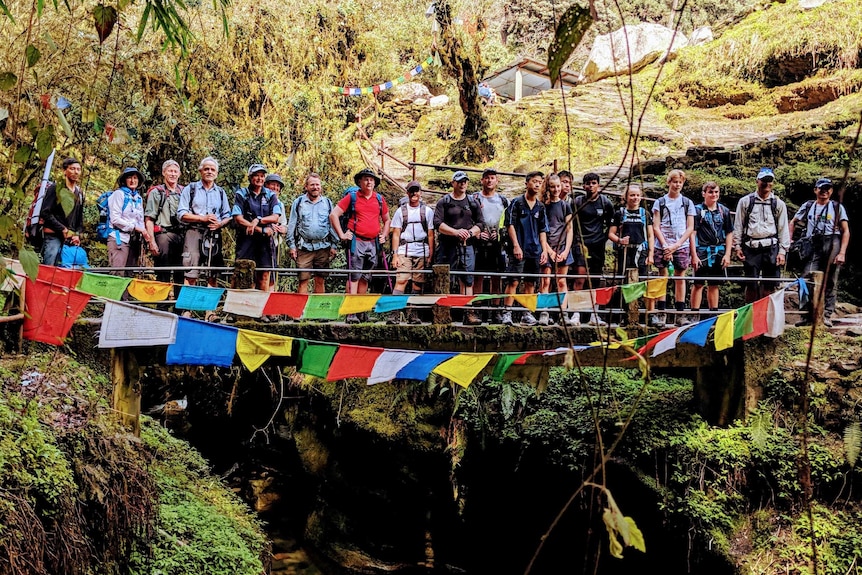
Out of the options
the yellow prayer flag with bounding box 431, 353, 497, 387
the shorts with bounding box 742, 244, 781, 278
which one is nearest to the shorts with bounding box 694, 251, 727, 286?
the shorts with bounding box 742, 244, 781, 278

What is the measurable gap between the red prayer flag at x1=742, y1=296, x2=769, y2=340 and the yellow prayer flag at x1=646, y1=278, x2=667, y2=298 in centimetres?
102

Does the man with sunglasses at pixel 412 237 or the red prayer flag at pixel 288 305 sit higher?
the man with sunglasses at pixel 412 237

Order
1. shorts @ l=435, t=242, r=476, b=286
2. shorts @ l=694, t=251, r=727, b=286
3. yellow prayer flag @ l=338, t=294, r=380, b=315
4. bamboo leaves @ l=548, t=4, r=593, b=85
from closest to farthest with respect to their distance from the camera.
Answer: bamboo leaves @ l=548, t=4, r=593, b=85, yellow prayer flag @ l=338, t=294, r=380, b=315, shorts @ l=435, t=242, r=476, b=286, shorts @ l=694, t=251, r=727, b=286

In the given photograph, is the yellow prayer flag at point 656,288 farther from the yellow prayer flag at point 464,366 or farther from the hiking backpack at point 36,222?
the hiking backpack at point 36,222

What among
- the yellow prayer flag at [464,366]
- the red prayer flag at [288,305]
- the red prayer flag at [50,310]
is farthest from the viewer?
the red prayer flag at [288,305]

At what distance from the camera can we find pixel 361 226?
8.88 metres

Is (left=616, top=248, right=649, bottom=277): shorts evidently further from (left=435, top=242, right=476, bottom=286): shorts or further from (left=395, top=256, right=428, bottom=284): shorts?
(left=395, top=256, right=428, bottom=284): shorts

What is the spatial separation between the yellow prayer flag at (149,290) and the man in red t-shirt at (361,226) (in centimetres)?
211

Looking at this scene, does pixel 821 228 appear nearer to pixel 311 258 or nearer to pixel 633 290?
pixel 633 290

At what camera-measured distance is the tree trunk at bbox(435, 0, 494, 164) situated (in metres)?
18.0

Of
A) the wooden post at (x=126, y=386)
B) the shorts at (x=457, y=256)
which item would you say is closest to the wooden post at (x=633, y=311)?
Result: the shorts at (x=457, y=256)

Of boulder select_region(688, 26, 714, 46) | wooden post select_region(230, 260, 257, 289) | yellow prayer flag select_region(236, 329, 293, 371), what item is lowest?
yellow prayer flag select_region(236, 329, 293, 371)

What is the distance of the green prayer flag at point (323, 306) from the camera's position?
7.78 m

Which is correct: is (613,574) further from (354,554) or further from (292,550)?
(292,550)
